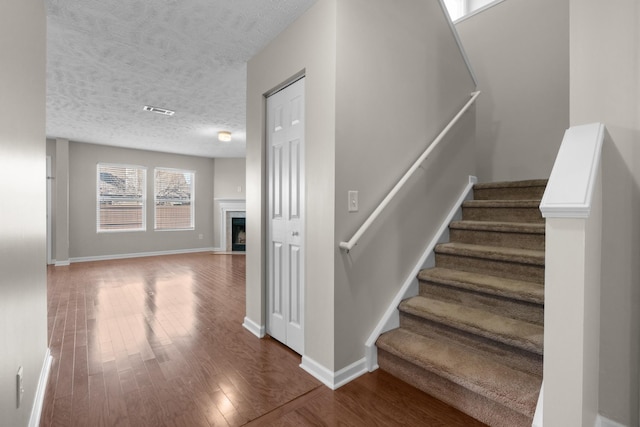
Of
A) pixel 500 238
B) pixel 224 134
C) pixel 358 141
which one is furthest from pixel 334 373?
pixel 224 134

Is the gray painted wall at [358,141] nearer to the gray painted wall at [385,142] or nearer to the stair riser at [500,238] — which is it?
the gray painted wall at [385,142]

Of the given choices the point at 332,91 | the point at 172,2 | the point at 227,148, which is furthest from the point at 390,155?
the point at 227,148

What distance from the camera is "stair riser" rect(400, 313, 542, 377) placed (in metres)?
1.56

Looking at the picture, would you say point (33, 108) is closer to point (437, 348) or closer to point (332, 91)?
point (332, 91)

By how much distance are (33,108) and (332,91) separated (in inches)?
64.2

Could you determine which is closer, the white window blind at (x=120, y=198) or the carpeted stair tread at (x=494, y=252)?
the carpeted stair tread at (x=494, y=252)

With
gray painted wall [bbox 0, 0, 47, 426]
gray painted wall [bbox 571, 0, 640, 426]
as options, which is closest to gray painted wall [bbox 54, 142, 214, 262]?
gray painted wall [bbox 0, 0, 47, 426]

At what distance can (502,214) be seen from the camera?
2.53 metres

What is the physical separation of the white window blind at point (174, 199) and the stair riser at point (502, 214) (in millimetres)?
6846

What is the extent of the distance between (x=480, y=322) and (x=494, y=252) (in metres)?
0.54

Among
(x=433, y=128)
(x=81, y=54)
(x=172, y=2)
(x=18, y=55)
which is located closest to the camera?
(x=18, y=55)

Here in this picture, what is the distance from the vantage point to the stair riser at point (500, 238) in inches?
82.1

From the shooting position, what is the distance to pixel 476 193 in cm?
296

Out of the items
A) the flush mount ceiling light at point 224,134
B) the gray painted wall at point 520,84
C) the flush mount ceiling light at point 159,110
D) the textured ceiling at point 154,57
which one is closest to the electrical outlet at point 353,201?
the textured ceiling at point 154,57
